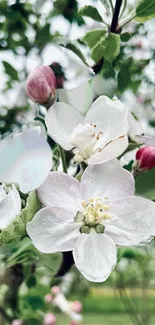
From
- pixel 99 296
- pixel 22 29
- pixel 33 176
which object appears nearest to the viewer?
pixel 33 176

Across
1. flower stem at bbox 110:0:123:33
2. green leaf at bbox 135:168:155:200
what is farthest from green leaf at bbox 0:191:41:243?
flower stem at bbox 110:0:123:33

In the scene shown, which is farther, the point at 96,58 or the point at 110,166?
the point at 96,58

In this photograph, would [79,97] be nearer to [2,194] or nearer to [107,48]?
[107,48]

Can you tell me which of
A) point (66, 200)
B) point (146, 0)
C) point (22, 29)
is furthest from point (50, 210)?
point (22, 29)

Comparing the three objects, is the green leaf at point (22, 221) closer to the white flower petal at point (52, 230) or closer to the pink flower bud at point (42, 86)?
the white flower petal at point (52, 230)

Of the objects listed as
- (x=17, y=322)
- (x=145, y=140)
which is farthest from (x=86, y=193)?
(x=17, y=322)

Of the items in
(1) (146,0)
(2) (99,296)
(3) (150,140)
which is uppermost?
(1) (146,0)

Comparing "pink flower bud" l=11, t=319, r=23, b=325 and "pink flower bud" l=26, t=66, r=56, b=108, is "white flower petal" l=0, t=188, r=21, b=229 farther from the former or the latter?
"pink flower bud" l=11, t=319, r=23, b=325

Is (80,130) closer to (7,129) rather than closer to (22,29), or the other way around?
(22,29)
